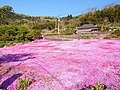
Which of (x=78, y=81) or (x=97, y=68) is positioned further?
(x=97, y=68)

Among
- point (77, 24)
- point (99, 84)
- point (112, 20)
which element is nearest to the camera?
point (99, 84)

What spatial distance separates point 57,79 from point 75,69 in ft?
7.76

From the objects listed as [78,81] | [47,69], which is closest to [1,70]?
[47,69]

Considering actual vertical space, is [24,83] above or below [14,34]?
above

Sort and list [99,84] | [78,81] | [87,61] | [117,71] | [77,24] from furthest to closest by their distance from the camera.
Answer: [77,24]
[87,61]
[117,71]
[78,81]
[99,84]

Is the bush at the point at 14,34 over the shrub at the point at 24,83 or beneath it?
beneath

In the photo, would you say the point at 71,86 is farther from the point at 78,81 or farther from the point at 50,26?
the point at 50,26

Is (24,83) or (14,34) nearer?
(24,83)

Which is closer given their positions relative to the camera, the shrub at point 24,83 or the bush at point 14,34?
the shrub at point 24,83

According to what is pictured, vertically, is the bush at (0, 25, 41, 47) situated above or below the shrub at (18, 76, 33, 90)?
below

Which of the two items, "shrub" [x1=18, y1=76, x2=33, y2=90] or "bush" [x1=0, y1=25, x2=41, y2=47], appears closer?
"shrub" [x1=18, y1=76, x2=33, y2=90]

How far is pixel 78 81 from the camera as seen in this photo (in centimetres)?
1158

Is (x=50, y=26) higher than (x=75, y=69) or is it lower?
lower

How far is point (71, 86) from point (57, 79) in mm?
1312
